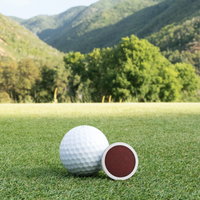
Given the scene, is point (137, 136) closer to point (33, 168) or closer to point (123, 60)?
point (33, 168)

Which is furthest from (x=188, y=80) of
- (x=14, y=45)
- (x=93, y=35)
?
(x=93, y=35)

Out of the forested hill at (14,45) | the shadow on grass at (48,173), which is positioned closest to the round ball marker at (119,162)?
the shadow on grass at (48,173)

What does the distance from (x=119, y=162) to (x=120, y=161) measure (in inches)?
0.5

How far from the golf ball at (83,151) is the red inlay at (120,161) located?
181 mm

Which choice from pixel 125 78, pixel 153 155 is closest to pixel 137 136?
pixel 153 155

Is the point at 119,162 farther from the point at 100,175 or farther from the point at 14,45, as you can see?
the point at 14,45

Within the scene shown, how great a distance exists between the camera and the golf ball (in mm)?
2010

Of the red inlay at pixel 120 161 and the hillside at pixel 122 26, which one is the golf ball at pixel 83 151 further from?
the hillside at pixel 122 26

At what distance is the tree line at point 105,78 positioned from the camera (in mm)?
29531

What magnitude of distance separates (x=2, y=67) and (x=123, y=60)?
55.3ft

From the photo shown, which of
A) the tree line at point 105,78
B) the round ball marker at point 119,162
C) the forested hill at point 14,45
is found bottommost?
the tree line at point 105,78

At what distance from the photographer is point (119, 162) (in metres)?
1.84

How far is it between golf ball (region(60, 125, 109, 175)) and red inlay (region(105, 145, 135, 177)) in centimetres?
Result: 18

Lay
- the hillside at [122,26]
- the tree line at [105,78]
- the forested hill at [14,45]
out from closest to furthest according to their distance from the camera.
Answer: the tree line at [105,78], the forested hill at [14,45], the hillside at [122,26]
